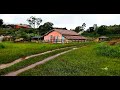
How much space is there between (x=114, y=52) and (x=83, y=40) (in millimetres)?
17866

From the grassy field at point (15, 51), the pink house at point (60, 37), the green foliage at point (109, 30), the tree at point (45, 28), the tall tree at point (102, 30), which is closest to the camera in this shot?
the grassy field at point (15, 51)

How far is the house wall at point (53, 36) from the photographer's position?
31.8 m

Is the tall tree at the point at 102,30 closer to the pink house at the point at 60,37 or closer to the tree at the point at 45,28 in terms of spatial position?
the pink house at the point at 60,37

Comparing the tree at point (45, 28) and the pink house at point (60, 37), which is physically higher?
the tree at point (45, 28)

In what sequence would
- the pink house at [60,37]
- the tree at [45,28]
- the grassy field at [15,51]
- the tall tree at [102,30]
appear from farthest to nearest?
the pink house at [60,37], the tree at [45,28], the tall tree at [102,30], the grassy field at [15,51]

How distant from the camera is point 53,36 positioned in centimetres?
3259

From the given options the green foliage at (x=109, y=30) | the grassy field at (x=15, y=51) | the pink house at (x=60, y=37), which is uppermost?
the green foliage at (x=109, y=30)

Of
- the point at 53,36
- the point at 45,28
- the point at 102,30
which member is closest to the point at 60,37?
the point at 53,36

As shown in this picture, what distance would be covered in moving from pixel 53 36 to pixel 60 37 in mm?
949

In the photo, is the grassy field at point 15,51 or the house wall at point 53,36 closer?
the grassy field at point 15,51

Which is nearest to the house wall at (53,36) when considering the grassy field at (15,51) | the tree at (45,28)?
the tree at (45,28)
